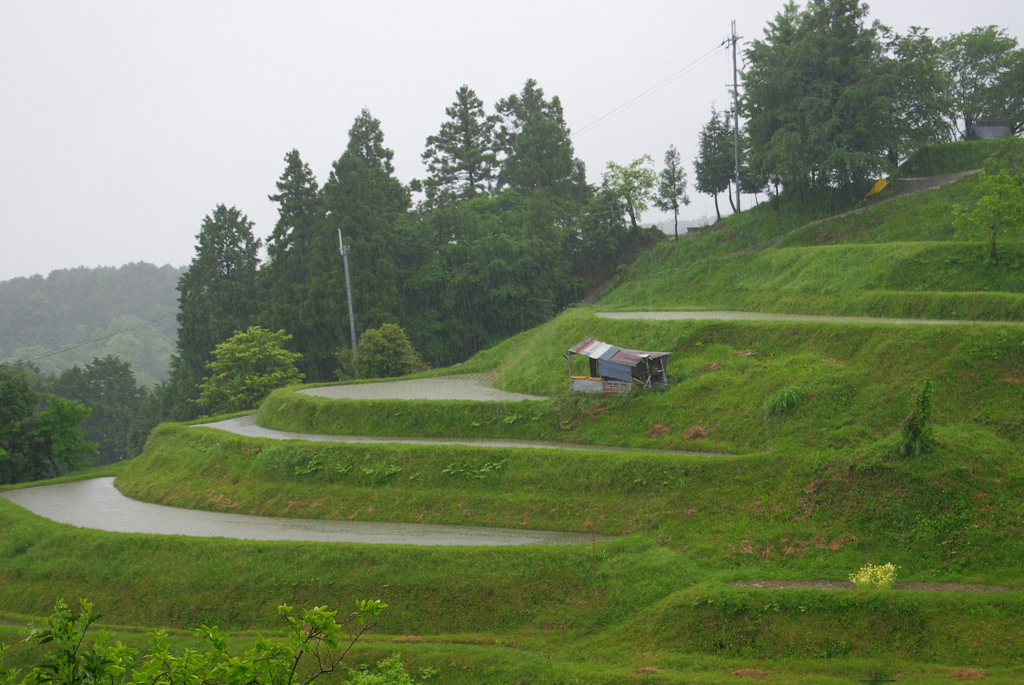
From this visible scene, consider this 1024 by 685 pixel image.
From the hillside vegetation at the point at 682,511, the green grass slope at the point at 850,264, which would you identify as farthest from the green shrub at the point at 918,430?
→ the green grass slope at the point at 850,264

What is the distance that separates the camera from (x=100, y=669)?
4.46m

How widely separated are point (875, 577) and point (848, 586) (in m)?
0.43

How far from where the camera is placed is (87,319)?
357ft

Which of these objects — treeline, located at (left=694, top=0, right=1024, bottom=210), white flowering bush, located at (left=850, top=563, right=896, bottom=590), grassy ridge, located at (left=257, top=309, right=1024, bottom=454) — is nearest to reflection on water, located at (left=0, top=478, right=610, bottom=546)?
grassy ridge, located at (left=257, top=309, right=1024, bottom=454)

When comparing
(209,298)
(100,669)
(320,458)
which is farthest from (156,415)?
(100,669)

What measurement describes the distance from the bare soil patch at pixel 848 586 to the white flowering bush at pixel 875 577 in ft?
0.40

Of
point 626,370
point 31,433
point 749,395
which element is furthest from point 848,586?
point 31,433

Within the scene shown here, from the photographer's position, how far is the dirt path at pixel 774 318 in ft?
59.4

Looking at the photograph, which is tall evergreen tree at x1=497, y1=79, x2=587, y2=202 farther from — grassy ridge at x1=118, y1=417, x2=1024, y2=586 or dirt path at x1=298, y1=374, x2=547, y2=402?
grassy ridge at x1=118, y1=417, x2=1024, y2=586

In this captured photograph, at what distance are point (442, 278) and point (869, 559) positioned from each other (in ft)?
103

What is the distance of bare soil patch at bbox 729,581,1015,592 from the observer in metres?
11.2

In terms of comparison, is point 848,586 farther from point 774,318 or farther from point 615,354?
point 774,318

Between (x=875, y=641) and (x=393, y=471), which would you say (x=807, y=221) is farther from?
(x=875, y=641)

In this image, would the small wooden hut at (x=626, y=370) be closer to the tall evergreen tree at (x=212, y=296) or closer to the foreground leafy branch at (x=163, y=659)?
the foreground leafy branch at (x=163, y=659)
